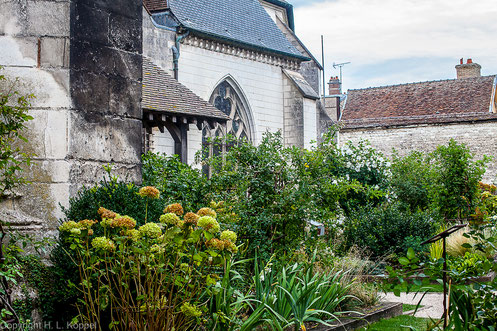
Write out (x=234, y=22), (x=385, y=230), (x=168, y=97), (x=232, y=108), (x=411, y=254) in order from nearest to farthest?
(x=411, y=254) < (x=385, y=230) < (x=168, y=97) < (x=232, y=108) < (x=234, y=22)

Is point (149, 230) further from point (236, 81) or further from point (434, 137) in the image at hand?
point (434, 137)

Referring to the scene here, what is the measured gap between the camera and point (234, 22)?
22641 mm

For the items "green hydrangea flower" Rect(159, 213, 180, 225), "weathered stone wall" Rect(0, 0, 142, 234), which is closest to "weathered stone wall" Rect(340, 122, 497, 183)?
"weathered stone wall" Rect(0, 0, 142, 234)

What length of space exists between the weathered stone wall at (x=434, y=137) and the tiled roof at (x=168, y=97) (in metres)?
12.9

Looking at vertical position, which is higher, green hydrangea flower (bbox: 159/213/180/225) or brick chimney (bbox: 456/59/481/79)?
brick chimney (bbox: 456/59/481/79)

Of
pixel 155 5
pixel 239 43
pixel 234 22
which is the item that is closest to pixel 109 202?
pixel 155 5

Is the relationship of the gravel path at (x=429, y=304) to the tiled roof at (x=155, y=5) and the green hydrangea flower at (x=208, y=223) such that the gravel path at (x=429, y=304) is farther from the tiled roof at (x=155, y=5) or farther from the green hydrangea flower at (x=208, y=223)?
the tiled roof at (x=155, y=5)

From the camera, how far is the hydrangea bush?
11.6 ft

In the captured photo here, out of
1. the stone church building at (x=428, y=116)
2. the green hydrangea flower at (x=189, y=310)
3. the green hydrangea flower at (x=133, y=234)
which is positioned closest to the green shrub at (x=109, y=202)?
the green hydrangea flower at (x=133, y=234)

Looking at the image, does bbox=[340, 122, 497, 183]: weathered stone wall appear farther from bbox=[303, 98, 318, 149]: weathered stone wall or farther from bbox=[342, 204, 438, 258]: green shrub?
bbox=[342, 204, 438, 258]: green shrub

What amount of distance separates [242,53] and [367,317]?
16.9 m

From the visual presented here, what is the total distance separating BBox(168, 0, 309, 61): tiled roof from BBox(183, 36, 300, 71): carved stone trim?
0.75 feet

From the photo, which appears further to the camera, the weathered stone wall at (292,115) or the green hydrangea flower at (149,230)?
the weathered stone wall at (292,115)

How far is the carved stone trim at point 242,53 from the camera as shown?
19.9 metres
